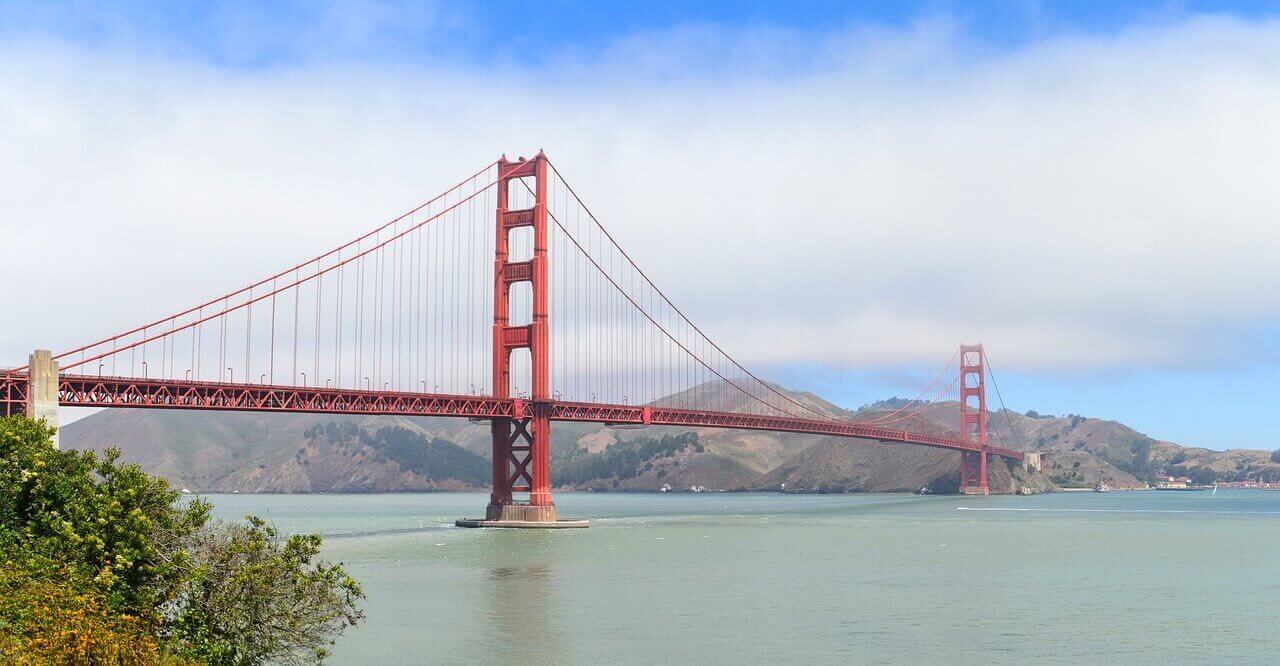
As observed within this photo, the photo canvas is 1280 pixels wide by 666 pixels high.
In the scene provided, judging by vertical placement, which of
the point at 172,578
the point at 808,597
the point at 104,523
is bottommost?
the point at 808,597

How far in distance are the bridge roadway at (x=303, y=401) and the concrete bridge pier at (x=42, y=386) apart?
82cm

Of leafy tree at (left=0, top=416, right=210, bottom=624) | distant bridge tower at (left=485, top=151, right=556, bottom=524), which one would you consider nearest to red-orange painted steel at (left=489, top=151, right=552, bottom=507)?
distant bridge tower at (left=485, top=151, right=556, bottom=524)

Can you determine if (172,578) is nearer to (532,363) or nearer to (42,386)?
(42,386)

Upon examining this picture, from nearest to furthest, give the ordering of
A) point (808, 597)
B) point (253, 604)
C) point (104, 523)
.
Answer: point (253, 604), point (104, 523), point (808, 597)

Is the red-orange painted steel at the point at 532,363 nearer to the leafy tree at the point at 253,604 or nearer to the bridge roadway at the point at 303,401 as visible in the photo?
the bridge roadway at the point at 303,401

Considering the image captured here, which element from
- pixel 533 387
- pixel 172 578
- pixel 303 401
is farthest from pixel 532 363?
pixel 172 578

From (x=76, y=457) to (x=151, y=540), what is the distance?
6.44 m

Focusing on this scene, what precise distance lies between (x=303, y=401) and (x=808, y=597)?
34115mm

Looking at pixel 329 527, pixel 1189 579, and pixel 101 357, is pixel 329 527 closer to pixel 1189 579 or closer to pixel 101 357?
pixel 101 357

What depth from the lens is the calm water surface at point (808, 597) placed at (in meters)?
33.8

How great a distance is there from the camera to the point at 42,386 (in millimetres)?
55719

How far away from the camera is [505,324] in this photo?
277ft

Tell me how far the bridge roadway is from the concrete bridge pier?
0.82 meters

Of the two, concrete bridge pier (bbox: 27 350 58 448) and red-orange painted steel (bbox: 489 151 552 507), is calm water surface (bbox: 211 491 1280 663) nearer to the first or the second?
red-orange painted steel (bbox: 489 151 552 507)
